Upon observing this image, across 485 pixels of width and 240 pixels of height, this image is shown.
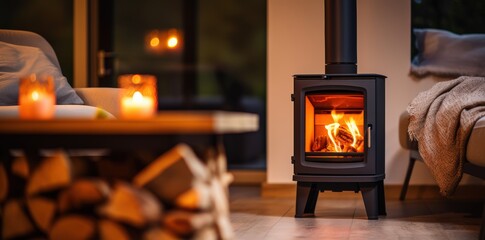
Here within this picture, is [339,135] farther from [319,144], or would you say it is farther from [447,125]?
[447,125]

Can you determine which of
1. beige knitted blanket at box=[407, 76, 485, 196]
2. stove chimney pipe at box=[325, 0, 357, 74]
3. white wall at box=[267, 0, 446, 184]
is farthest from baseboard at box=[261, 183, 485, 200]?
stove chimney pipe at box=[325, 0, 357, 74]

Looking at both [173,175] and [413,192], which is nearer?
[173,175]

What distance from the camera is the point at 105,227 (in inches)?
73.2

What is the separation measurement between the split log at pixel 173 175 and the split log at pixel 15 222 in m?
0.39

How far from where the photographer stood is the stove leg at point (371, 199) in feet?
12.0

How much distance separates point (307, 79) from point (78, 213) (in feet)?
6.57

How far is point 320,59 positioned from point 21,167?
9.29 feet

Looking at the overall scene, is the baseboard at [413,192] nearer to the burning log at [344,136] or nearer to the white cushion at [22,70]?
the burning log at [344,136]

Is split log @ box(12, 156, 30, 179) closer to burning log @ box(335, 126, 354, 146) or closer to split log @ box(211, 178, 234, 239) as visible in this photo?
split log @ box(211, 178, 234, 239)

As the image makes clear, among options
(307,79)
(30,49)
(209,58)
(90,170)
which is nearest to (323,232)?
(307,79)

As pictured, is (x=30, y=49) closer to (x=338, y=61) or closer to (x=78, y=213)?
(x=338, y=61)

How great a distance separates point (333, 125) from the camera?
3.79m

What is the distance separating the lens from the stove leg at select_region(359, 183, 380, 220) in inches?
144

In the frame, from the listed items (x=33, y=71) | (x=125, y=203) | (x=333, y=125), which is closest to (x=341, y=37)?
(x=333, y=125)
